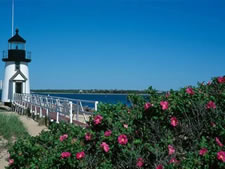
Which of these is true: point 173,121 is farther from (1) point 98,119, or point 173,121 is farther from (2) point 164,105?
(1) point 98,119

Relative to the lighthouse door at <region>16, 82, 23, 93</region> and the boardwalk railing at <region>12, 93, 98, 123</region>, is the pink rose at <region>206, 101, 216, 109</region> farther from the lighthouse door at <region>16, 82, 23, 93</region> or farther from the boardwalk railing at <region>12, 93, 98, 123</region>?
the lighthouse door at <region>16, 82, 23, 93</region>

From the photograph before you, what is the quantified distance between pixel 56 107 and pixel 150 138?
9.61 m

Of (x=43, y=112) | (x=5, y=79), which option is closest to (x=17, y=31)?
(x=5, y=79)

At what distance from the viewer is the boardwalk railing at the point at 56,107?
10.8 metres

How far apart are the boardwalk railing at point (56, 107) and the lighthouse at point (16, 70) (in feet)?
3.68

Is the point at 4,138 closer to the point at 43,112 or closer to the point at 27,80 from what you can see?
the point at 43,112

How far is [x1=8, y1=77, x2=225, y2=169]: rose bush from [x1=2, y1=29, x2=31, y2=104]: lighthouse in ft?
76.9

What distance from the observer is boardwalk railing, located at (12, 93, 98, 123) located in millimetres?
10752

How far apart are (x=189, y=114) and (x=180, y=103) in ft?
0.62

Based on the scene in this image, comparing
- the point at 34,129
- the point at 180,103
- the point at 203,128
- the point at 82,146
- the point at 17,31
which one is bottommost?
the point at 34,129

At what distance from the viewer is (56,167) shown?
13.1 feet

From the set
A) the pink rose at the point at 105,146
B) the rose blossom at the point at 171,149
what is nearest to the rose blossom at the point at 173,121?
the rose blossom at the point at 171,149

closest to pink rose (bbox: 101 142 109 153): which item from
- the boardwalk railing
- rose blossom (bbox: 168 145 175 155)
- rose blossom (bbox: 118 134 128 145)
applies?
rose blossom (bbox: 118 134 128 145)

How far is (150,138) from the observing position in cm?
401
